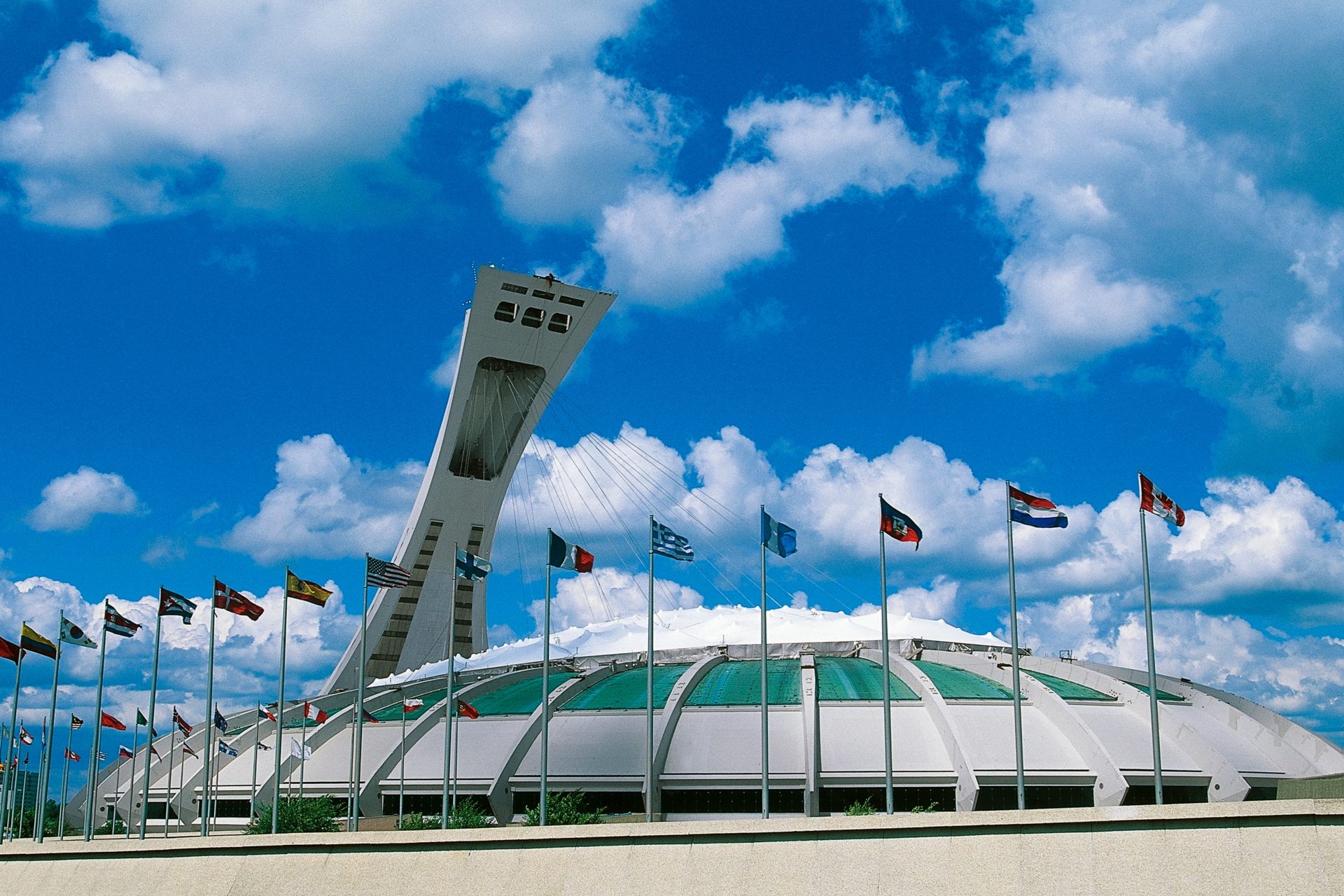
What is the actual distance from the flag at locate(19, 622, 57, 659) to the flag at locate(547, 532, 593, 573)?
1882cm

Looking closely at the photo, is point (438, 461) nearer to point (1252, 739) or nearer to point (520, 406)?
point (520, 406)

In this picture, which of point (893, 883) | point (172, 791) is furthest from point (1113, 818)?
point (172, 791)

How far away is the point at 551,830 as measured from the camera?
57.2 feet

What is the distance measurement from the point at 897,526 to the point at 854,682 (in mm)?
12578

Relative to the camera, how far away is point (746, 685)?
127ft

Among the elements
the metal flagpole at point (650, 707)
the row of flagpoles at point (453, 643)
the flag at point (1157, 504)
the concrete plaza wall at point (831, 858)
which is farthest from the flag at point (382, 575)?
the flag at point (1157, 504)

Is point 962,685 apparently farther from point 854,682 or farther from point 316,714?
point 316,714

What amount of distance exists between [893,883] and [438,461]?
149ft

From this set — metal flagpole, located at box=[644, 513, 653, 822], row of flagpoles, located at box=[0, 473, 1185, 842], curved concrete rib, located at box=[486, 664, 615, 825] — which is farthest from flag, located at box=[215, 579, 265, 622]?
metal flagpole, located at box=[644, 513, 653, 822]

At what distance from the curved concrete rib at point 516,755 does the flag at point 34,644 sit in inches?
592

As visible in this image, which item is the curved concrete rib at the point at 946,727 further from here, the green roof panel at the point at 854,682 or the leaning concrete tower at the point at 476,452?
the leaning concrete tower at the point at 476,452

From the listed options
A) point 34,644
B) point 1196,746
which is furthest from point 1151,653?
point 34,644

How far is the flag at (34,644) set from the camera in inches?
1497

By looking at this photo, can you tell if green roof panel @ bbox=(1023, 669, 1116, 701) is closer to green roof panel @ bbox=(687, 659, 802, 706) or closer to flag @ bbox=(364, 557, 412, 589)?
green roof panel @ bbox=(687, 659, 802, 706)
